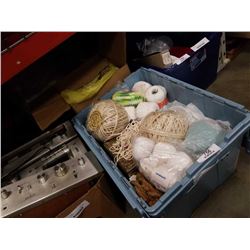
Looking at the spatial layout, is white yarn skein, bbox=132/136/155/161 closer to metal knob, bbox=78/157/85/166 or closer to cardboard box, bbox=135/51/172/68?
metal knob, bbox=78/157/85/166

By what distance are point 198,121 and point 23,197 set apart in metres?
0.61

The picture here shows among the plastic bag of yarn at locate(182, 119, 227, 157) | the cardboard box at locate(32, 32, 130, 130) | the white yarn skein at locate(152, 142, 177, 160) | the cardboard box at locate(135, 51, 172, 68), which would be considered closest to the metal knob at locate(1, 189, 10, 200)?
the cardboard box at locate(32, 32, 130, 130)

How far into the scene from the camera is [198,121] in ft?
3.10

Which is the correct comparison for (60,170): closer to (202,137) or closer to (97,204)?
(97,204)

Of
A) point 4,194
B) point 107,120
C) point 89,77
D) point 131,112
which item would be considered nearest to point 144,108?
point 131,112

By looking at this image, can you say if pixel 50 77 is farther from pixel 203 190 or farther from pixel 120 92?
pixel 203 190

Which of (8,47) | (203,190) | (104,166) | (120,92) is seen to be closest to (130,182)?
(104,166)

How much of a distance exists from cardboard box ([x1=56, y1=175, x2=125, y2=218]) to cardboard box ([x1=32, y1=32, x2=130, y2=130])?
39cm

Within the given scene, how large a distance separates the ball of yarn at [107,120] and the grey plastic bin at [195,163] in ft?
0.12

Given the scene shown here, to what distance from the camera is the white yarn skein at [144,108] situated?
3.42 ft

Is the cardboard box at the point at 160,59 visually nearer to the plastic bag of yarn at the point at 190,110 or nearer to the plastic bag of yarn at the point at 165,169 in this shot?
the plastic bag of yarn at the point at 190,110

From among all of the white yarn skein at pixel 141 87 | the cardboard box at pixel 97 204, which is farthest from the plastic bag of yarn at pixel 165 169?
the white yarn skein at pixel 141 87

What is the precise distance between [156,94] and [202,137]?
0.31 meters

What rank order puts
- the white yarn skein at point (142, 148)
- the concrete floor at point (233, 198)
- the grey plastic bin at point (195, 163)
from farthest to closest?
the concrete floor at point (233, 198), the white yarn skein at point (142, 148), the grey plastic bin at point (195, 163)
